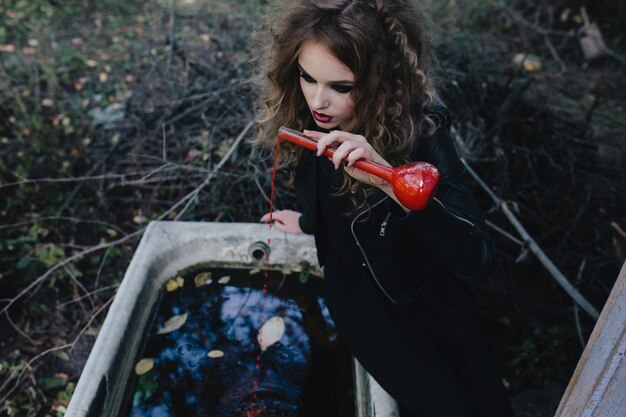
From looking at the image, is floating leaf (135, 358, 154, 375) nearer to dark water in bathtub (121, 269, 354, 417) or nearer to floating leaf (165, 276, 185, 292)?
dark water in bathtub (121, 269, 354, 417)

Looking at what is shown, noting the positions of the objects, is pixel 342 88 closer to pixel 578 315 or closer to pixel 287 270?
pixel 287 270

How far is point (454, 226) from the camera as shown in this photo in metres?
1.32

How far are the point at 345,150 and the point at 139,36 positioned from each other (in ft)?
13.0

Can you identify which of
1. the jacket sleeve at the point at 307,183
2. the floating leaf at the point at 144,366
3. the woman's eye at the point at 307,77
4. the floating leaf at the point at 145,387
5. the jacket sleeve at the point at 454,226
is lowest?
the floating leaf at the point at 145,387

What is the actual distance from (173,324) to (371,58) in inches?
47.1

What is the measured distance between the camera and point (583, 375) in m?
0.88

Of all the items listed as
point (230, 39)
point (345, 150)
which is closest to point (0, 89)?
point (230, 39)

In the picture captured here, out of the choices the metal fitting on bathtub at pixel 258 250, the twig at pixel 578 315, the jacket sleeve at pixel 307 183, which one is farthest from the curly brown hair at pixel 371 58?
the twig at pixel 578 315

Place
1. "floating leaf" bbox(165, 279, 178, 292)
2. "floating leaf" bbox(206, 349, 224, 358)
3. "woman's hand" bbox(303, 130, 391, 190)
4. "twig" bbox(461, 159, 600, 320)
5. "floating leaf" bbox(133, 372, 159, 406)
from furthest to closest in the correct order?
"twig" bbox(461, 159, 600, 320) → "floating leaf" bbox(165, 279, 178, 292) → "floating leaf" bbox(206, 349, 224, 358) → "floating leaf" bbox(133, 372, 159, 406) → "woman's hand" bbox(303, 130, 391, 190)

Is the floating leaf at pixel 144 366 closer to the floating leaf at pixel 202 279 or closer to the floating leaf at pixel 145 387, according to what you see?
the floating leaf at pixel 145 387

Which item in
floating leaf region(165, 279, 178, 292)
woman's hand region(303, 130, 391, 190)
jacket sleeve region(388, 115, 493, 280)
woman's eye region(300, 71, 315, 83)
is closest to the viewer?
woman's hand region(303, 130, 391, 190)

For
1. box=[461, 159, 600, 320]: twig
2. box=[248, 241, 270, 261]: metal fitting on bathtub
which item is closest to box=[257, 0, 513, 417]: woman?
box=[248, 241, 270, 261]: metal fitting on bathtub

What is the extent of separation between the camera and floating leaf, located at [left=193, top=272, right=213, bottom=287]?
1990mm

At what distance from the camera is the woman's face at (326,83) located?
134cm
